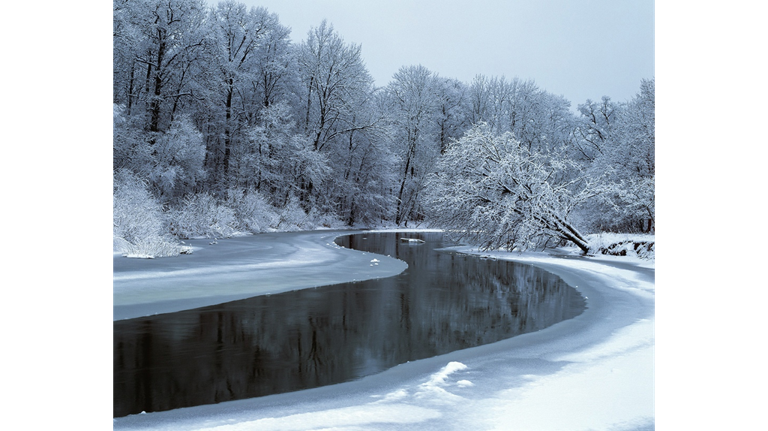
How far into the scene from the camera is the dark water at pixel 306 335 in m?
4.00

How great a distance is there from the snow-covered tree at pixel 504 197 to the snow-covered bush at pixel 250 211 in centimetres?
1126

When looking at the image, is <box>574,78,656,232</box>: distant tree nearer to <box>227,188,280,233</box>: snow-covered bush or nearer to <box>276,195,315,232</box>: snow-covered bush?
<box>276,195,315,232</box>: snow-covered bush

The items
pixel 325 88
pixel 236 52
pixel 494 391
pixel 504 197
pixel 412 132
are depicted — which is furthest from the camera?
pixel 412 132

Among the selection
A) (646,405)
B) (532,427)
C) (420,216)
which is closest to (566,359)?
(646,405)

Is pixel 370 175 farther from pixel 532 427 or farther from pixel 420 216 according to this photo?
pixel 532 427

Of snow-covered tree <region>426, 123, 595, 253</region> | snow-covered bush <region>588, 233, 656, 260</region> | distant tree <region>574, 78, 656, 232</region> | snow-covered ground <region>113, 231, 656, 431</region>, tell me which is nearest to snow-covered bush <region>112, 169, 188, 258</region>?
snow-covered ground <region>113, 231, 656, 431</region>

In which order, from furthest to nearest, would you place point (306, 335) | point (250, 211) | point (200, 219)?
point (250, 211)
point (200, 219)
point (306, 335)

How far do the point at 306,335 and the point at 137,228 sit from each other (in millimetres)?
10065

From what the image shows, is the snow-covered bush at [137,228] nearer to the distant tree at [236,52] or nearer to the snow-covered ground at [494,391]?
the snow-covered ground at [494,391]

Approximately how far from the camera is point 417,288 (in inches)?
366

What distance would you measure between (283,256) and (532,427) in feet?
36.5

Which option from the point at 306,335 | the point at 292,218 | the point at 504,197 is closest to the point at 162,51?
the point at 292,218

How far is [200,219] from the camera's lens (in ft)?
68.1

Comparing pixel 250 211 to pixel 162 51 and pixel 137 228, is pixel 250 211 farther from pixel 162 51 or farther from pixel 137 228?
pixel 137 228
